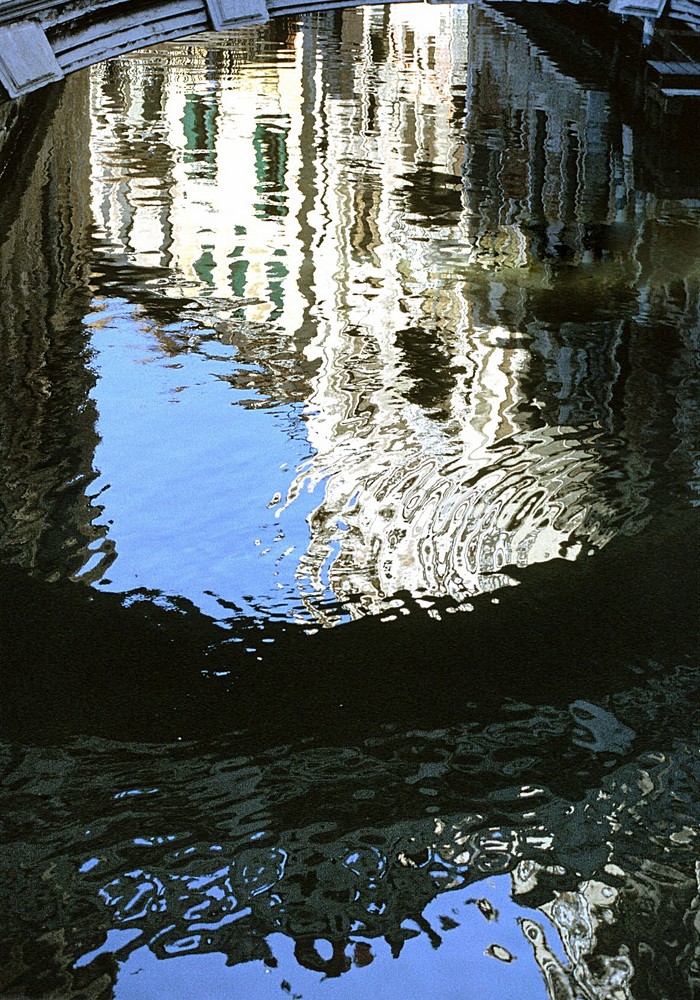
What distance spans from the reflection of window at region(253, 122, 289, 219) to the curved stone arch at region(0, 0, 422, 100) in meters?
2.12

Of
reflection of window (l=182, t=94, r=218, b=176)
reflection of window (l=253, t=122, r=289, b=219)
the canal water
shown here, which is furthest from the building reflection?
reflection of window (l=253, t=122, r=289, b=219)

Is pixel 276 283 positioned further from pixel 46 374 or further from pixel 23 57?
pixel 23 57

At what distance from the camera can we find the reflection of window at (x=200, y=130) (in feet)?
36.0

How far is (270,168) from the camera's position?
414 inches

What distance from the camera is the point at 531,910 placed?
11.1 ft

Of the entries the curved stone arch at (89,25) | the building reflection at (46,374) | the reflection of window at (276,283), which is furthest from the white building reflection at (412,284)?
the curved stone arch at (89,25)

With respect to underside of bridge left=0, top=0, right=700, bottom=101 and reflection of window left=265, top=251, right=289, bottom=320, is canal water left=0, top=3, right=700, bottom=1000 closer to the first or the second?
reflection of window left=265, top=251, right=289, bottom=320

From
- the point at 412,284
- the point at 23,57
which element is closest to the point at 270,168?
the point at 412,284

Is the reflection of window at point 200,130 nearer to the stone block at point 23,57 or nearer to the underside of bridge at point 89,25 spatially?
the underside of bridge at point 89,25

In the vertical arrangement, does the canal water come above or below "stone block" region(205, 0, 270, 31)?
below

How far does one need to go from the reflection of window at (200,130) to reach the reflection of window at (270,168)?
438 mm

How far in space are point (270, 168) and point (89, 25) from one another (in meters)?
3.62

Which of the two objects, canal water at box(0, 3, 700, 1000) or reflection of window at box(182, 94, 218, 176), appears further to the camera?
reflection of window at box(182, 94, 218, 176)

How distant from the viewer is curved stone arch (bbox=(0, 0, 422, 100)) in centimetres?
660
